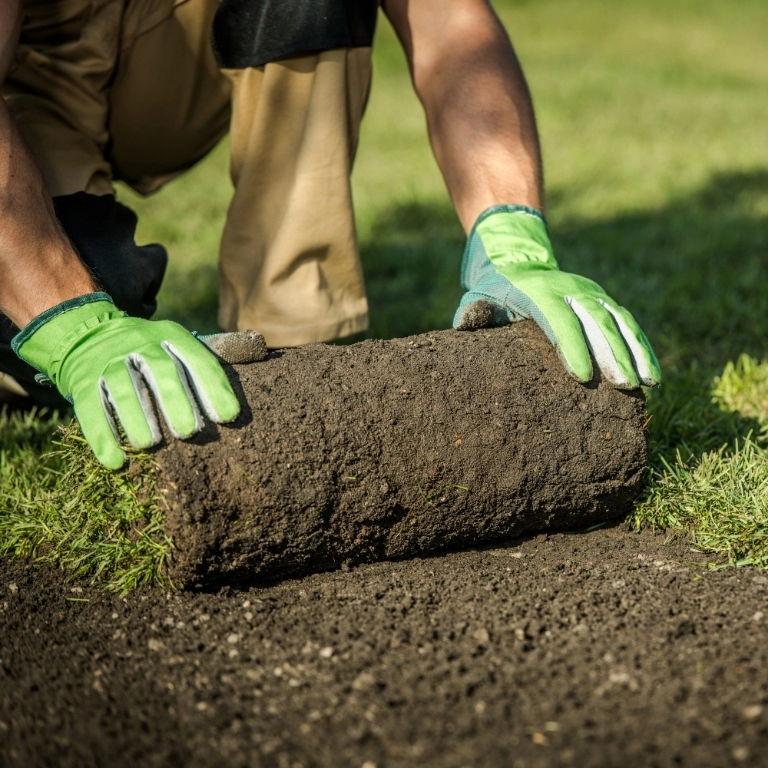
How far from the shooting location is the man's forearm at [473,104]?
2414 millimetres

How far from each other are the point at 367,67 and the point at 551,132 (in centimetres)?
419

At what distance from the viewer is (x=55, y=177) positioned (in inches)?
97.8

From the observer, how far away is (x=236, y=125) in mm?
2693

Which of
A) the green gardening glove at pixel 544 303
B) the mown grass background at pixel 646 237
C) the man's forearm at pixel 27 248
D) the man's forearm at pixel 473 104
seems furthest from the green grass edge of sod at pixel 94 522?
the man's forearm at pixel 473 104

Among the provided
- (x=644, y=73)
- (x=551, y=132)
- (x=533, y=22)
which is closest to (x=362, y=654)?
(x=551, y=132)

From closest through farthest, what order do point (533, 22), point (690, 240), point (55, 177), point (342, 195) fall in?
1. point (55, 177)
2. point (342, 195)
3. point (690, 240)
4. point (533, 22)

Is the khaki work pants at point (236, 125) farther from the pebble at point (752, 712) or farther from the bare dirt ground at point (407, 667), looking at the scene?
the pebble at point (752, 712)

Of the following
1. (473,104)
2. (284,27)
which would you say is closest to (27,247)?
(284,27)

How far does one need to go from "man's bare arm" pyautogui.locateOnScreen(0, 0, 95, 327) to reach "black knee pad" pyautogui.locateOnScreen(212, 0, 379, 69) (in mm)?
786

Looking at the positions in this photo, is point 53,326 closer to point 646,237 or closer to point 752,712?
point 752,712

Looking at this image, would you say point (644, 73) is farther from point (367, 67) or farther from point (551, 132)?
point (367, 67)

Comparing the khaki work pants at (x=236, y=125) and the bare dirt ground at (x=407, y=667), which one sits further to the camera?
the khaki work pants at (x=236, y=125)

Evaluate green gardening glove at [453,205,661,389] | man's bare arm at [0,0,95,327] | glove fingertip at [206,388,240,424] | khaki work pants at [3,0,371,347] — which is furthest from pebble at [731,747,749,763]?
khaki work pants at [3,0,371,347]

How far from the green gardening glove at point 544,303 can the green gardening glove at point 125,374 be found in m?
0.64
